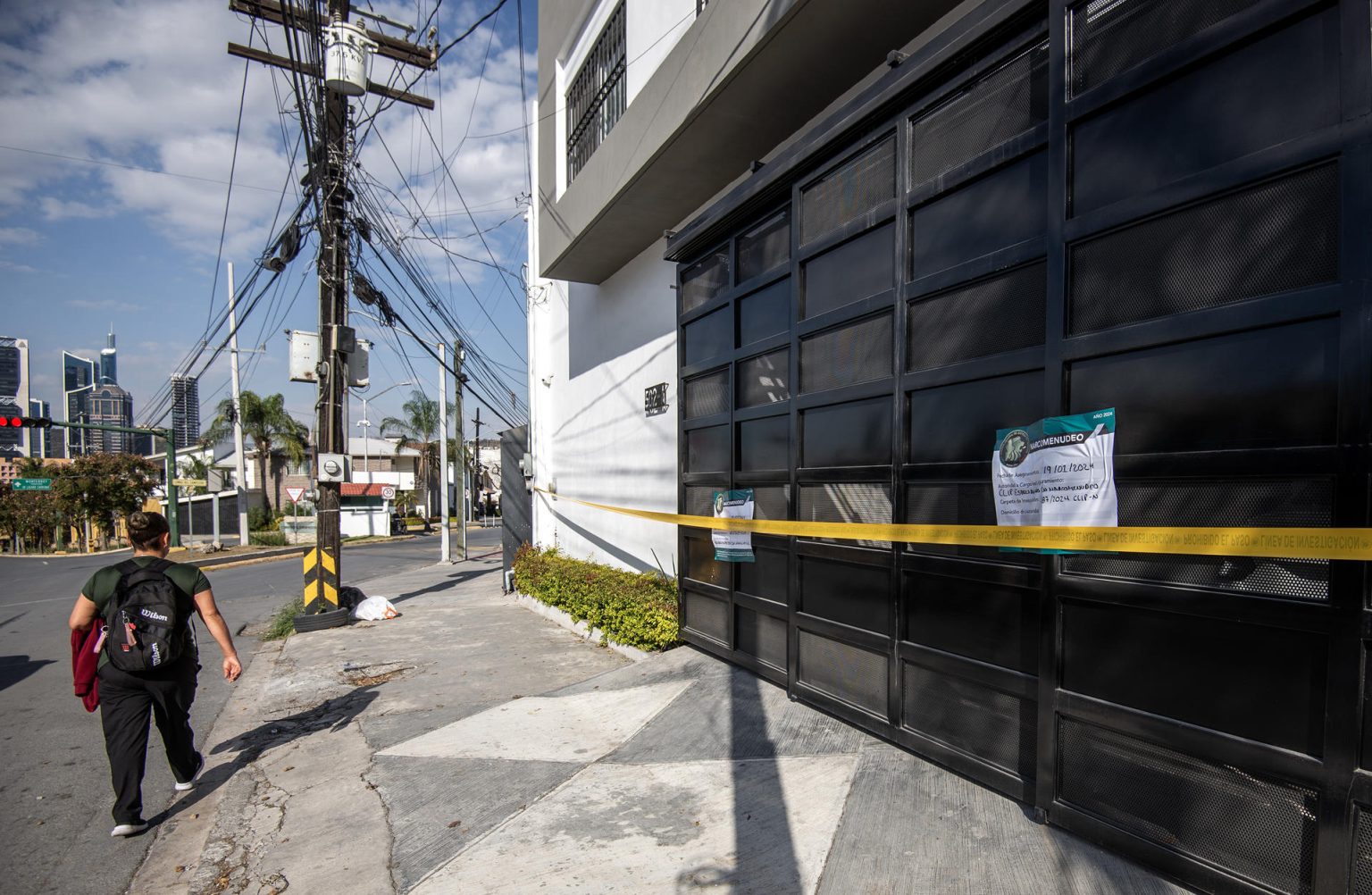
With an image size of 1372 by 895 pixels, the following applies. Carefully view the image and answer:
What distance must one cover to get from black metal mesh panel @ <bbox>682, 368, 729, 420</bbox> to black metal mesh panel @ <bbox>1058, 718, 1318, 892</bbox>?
3751mm

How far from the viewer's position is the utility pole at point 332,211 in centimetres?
1078

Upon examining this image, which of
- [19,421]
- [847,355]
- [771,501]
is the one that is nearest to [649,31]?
[847,355]

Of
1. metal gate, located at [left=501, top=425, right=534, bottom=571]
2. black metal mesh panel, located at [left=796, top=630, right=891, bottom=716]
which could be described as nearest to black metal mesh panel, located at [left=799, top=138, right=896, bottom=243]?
black metal mesh panel, located at [left=796, top=630, right=891, bottom=716]

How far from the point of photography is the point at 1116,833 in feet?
9.53

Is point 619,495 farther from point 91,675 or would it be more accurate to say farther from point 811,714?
point 91,675

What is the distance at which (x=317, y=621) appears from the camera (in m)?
10.2

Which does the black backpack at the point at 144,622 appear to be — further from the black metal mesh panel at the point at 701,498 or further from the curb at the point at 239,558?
the curb at the point at 239,558

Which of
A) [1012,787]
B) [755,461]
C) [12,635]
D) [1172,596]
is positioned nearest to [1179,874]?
[1012,787]

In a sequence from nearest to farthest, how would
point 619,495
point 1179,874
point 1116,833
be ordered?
point 1179,874 → point 1116,833 → point 619,495

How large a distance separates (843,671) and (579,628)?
5340mm

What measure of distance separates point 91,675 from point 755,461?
14.6 ft

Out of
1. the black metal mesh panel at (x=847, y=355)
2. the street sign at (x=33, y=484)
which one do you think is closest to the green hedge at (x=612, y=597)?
the black metal mesh panel at (x=847, y=355)

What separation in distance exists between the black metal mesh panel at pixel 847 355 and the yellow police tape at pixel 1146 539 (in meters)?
0.95

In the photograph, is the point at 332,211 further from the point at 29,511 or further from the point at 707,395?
the point at 29,511
